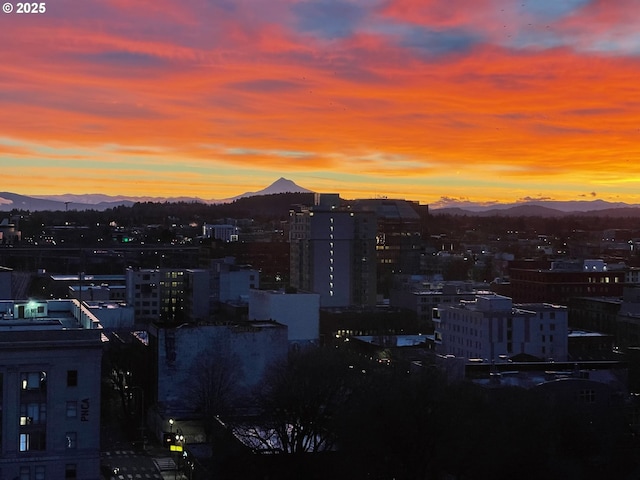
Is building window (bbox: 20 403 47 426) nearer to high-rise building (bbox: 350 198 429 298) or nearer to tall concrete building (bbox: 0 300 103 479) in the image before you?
tall concrete building (bbox: 0 300 103 479)

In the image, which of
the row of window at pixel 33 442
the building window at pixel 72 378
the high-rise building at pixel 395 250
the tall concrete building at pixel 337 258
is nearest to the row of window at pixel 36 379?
the building window at pixel 72 378

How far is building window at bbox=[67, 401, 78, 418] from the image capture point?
865 inches

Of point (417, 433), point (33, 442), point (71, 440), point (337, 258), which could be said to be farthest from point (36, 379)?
point (337, 258)

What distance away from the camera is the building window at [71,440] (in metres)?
21.8

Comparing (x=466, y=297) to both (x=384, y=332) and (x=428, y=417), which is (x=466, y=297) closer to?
(x=384, y=332)

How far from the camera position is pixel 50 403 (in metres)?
21.8

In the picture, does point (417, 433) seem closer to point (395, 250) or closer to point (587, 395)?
point (587, 395)

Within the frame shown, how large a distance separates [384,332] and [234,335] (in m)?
20.4

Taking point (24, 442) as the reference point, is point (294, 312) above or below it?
above

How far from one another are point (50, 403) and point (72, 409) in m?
0.47

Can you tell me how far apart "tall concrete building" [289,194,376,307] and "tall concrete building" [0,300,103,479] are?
48915 mm

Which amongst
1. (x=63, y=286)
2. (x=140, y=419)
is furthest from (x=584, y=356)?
(x=63, y=286)

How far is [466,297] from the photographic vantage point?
198 ft

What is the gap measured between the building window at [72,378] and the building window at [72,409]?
379 millimetres
